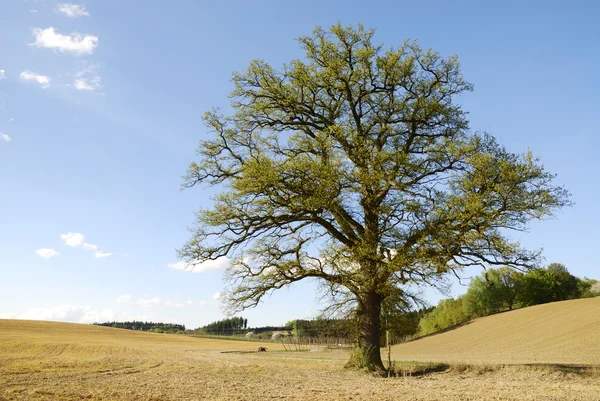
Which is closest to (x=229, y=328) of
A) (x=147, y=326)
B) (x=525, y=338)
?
(x=147, y=326)

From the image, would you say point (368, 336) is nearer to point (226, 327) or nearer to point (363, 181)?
point (363, 181)

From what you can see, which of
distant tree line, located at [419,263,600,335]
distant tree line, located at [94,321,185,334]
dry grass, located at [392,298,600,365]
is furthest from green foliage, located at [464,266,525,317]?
distant tree line, located at [94,321,185,334]

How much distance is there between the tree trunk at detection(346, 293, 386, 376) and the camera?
58.3ft

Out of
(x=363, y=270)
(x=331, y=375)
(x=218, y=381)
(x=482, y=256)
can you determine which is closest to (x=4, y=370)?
(x=218, y=381)

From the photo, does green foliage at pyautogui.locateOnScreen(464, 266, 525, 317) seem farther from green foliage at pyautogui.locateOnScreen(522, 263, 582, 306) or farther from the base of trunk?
the base of trunk

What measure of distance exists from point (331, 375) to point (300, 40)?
1351 centimetres

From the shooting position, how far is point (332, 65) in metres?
18.4

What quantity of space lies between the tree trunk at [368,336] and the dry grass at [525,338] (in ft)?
31.9

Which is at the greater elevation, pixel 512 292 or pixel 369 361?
pixel 512 292

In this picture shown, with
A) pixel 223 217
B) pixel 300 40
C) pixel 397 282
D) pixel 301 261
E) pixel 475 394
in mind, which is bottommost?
pixel 475 394

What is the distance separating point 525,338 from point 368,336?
26.0 metres

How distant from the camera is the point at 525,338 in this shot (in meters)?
37.8

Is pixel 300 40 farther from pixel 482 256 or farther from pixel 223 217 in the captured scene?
pixel 482 256

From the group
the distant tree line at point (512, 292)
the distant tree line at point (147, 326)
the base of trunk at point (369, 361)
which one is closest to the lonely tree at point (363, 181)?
the base of trunk at point (369, 361)
